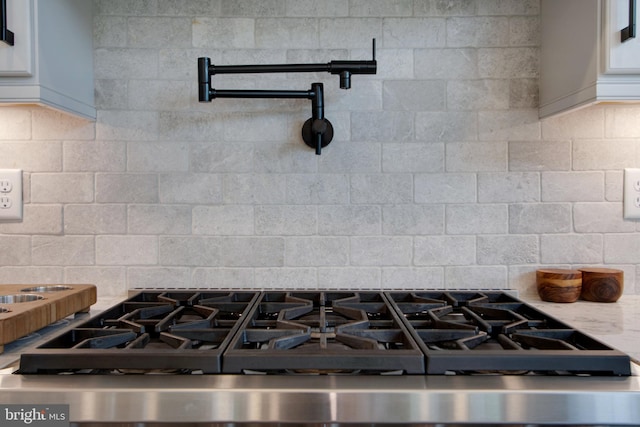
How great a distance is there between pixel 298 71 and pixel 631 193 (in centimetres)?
104

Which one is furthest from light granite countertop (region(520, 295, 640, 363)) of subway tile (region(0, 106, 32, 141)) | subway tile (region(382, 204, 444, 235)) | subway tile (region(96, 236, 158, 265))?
subway tile (region(0, 106, 32, 141))

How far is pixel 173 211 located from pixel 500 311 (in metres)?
0.95

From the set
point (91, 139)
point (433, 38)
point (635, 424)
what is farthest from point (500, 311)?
point (91, 139)

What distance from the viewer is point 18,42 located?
120 centimetres

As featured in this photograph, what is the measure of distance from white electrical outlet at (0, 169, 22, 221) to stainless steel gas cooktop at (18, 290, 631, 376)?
553 millimetres

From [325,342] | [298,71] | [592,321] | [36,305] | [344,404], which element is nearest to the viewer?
[344,404]

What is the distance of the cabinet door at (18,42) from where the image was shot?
3.92 ft

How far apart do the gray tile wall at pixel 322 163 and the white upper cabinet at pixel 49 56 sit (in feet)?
0.25

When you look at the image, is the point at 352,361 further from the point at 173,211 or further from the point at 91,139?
the point at 91,139

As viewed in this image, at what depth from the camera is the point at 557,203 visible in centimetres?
154

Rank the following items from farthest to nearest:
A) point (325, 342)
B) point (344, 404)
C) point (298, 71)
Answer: point (298, 71) < point (325, 342) < point (344, 404)

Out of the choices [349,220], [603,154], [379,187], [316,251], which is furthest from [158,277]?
[603,154]

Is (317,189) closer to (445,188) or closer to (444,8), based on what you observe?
(445,188)

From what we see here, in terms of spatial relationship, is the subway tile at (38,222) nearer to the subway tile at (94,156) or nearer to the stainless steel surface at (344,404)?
the subway tile at (94,156)
